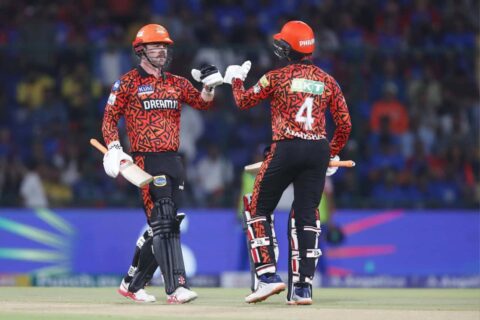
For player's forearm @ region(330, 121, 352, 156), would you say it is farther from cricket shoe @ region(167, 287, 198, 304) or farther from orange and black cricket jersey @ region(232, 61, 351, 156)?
cricket shoe @ region(167, 287, 198, 304)

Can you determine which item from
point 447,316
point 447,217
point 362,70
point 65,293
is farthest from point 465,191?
point 447,316

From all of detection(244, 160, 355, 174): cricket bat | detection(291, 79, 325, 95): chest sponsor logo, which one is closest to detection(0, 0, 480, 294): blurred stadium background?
detection(244, 160, 355, 174): cricket bat

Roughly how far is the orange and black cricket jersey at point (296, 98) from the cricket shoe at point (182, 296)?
1.38 meters

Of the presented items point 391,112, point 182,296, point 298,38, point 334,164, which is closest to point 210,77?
point 298,38

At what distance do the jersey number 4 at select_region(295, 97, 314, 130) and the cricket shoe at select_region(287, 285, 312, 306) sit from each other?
1.25 m

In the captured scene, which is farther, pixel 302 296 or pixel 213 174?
pixel 213 174

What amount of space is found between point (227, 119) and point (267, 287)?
7.77m

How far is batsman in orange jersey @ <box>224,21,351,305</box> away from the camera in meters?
9.63

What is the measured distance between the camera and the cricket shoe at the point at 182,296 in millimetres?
9719

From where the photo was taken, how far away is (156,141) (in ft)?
33.0

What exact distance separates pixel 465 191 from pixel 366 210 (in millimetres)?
1650

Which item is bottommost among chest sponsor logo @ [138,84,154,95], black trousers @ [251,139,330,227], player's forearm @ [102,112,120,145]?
black trousers @ [251,139,330,227]

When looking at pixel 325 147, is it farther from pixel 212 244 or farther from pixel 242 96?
pixel 212 244

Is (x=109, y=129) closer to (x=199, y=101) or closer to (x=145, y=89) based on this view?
(x=145, y=89)
